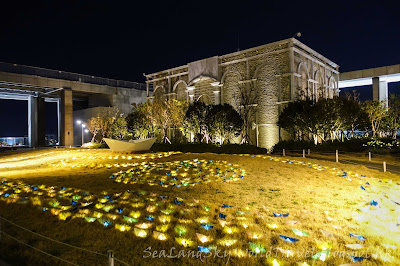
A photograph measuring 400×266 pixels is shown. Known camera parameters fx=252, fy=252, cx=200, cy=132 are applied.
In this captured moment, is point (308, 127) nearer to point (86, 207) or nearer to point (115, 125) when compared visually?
point (86, 207)

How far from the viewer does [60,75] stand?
40281 mm

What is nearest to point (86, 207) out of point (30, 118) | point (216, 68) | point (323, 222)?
point (323, 222)

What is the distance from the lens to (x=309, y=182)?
955 centimetres

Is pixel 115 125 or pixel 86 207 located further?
pixel 115 125

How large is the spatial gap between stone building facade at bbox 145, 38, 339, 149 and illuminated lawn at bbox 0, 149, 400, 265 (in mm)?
17449

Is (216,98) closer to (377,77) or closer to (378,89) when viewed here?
(378,89)

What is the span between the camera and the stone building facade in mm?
26156

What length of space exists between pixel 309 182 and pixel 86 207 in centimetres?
771

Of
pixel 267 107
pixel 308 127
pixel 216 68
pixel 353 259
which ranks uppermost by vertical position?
pixel 216 68

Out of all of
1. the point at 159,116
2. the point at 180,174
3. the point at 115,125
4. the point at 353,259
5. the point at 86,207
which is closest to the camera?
the point at 353,259

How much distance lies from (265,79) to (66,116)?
31477 mm

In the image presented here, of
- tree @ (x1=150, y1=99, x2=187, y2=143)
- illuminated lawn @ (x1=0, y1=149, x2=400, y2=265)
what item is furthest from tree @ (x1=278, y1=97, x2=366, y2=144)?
illuminated lawn @ (x1=0, y1=149, x2=400, y2=265)

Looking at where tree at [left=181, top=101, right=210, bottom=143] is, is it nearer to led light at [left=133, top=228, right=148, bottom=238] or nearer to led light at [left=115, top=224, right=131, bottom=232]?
led light at [left=115, top=224, right=131, bottom=232]

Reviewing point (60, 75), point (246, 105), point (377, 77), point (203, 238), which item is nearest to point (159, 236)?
point (203, 238)
